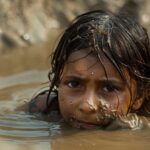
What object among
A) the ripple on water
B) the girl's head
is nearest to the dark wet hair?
the girl's head

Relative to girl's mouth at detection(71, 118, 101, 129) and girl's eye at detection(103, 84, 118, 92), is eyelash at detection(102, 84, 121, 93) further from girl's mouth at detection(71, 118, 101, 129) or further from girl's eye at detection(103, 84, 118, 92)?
girl's mouth at detection(71, 118, 101, 129)

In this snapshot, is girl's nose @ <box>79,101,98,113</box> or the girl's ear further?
the girl's ear

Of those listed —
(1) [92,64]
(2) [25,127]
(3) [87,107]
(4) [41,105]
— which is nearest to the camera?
(3) [87,107]

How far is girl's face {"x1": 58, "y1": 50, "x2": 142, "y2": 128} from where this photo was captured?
9.17 feet

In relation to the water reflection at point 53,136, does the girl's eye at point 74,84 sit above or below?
above

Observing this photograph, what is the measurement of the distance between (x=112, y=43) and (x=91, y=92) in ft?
0.96

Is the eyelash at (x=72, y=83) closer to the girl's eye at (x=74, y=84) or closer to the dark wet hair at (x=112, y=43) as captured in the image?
the girl's eye at (x=74, y=84)

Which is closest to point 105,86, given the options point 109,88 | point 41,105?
point 109,88

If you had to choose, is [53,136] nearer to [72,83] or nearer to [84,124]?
[84,124]

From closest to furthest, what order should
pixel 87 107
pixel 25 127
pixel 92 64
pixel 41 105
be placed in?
1. pixel 87 107
2. pixel 92 64
3. pixel 25 127
4. pixel 41 105

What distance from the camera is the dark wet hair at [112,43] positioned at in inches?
113

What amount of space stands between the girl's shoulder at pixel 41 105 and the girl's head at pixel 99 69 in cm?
32

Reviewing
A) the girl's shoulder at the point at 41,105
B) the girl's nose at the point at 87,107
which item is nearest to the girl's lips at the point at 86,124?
the girl's nose at the point at 87,107

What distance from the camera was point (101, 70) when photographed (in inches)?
112
